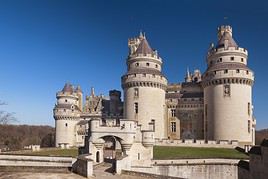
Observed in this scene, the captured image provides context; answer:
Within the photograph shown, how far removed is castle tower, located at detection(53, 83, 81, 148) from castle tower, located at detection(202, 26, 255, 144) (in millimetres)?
29783

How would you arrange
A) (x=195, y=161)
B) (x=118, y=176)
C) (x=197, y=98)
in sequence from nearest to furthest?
(x=118, y=176), (x=195, y=161), (x=197, y=98)

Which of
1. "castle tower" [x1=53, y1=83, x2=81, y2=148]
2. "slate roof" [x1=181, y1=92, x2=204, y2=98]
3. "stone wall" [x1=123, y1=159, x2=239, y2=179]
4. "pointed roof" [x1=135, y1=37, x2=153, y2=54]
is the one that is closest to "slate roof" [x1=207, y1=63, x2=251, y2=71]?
"slate roof" [x1=181, y1=92, x2=204, y2=98]

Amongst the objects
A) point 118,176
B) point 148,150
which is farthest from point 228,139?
point 118,176

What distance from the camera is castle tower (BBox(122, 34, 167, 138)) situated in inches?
2053

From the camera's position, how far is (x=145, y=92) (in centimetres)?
5231

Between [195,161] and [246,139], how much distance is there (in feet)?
51.3

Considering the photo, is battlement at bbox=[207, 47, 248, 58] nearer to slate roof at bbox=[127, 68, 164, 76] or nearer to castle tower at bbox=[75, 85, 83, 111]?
slate roof at bbox=[127, 68, 164, 76]

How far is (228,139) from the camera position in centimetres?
4850

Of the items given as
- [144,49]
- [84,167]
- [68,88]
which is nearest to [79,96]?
[68,88]

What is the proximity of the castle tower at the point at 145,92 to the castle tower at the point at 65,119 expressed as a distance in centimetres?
1709

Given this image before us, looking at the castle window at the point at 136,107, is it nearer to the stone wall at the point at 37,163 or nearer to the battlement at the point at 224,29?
the stone wall at the point at 37,163

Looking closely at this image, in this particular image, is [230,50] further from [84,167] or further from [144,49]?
[84,167]

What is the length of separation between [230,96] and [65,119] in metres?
35.2

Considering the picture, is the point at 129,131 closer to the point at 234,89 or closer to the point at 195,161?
the point at 195,161
